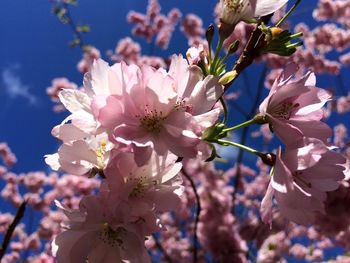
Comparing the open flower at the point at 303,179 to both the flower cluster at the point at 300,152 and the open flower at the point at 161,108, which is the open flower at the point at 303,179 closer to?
the flower cluster at the point at 300,152

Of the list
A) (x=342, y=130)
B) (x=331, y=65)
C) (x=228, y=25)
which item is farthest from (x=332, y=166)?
(x=342, y=130)

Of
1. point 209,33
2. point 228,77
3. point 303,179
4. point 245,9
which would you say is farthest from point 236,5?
point 303,179

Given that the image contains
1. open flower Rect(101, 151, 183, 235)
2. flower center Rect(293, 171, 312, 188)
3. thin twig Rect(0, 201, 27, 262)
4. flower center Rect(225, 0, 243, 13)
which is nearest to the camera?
open flower Rect(101, 151, 183, 235)

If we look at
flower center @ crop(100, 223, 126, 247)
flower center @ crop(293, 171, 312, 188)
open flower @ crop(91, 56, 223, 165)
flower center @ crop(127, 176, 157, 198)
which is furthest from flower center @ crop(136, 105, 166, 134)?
flower center @ crop(293, 171, 312, 188)

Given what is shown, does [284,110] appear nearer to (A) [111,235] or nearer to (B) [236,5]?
(B) [236,5]

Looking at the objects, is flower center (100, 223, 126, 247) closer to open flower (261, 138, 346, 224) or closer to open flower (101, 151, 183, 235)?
open flower (101, 151, 183, 235)

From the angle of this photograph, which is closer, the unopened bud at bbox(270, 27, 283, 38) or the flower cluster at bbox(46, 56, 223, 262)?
the flower cluster at bbox(46, 56, 223, 262)

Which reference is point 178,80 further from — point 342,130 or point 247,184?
point 342,130
